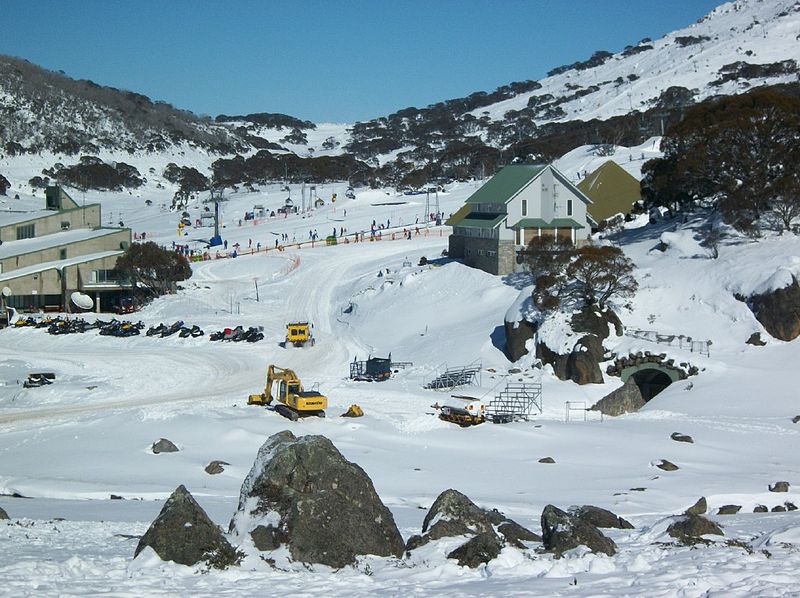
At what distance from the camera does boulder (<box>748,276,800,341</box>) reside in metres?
33.9

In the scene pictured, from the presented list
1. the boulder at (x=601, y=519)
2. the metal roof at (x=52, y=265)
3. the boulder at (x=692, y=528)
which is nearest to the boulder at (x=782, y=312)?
the boulder at (x=601, y=519)

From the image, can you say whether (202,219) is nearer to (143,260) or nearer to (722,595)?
(143,260)

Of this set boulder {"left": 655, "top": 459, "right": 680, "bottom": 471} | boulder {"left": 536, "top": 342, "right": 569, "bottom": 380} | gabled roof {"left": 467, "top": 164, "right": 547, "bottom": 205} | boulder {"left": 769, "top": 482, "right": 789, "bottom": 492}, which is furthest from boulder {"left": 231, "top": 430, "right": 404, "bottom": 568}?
gabled roof {"left": 467, "top": 164, "right": 547, "bottom": 205}

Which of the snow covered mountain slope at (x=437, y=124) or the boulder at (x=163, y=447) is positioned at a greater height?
the snow covered mountain slope at (x=437, y=124)

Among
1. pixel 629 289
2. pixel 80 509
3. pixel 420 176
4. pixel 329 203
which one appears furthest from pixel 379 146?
pixel 80 509

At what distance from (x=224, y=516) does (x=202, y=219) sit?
7957cm

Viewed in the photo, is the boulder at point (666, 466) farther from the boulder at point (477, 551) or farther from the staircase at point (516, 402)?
the boulder at point (477, 551)

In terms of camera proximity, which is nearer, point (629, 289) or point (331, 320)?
point (629, 289)

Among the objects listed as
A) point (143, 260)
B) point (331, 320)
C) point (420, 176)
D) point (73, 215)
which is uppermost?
point (420, 176)

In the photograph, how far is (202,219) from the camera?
92.8 meters

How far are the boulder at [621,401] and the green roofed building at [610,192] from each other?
2653 centimetres

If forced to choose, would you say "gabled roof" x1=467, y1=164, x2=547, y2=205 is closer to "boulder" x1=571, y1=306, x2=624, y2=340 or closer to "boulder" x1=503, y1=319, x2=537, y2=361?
"boulder" x1=503, y1=319, x2=537, y2=361

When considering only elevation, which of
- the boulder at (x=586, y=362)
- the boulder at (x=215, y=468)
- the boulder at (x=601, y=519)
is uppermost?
the boulder at (x=586, y=362)

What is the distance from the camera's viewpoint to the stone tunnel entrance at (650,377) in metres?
33.5
